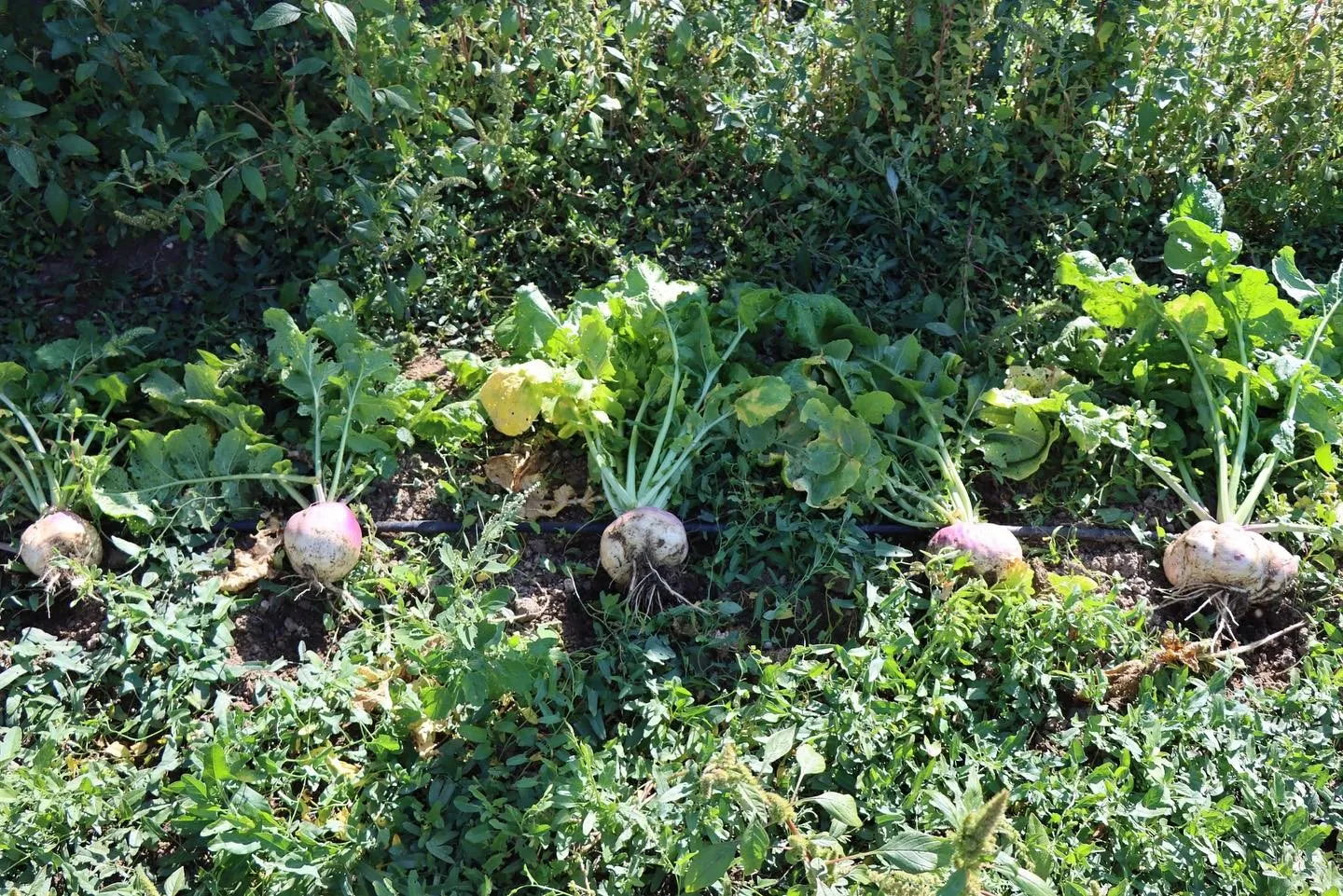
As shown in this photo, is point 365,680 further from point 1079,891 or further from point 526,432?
point 1079,891

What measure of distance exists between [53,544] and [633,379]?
167 cm

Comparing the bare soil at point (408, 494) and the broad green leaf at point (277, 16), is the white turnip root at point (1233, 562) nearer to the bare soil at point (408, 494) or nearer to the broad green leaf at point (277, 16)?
the bare soil at point (408, 494)

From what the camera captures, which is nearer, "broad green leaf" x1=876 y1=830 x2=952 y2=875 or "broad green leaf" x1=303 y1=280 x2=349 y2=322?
"broad green leaf" x1=876 y1=830 x2=952 y2=875

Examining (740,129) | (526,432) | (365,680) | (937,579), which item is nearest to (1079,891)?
(937,579)

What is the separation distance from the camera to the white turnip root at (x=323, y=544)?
3.01m

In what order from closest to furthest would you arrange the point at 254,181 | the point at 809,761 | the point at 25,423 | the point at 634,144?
the point at 809,761, the point at 25,423, the point at 254,181, the point at 634,144

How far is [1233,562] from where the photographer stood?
3033 mm

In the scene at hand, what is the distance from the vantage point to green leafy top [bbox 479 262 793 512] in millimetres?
3250

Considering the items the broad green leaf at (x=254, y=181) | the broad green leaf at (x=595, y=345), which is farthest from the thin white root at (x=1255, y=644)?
the broad green leaf at (x=254, y=181)

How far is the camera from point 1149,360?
360 centimetres

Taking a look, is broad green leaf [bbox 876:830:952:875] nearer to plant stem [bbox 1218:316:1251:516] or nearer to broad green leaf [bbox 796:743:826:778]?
broad green leaf [bbox 796:743:826:778]

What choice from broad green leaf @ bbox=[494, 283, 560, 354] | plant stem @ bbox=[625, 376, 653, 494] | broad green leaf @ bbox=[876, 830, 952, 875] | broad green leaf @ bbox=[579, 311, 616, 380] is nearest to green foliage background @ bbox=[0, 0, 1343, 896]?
broad green leaf @ bbox=[876, 830, 952, 875]

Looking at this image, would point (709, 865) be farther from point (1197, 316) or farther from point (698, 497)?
point (1197, 316)

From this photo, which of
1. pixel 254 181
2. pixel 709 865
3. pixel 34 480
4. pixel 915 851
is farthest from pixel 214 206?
pixel 915 851
